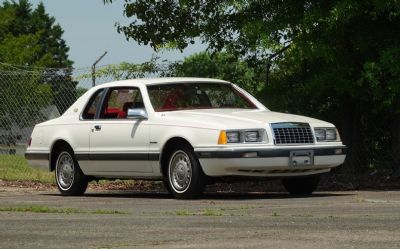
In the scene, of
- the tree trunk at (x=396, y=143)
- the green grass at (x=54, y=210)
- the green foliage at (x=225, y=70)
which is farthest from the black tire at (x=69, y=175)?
the tree trunk at (x=396, y=143)

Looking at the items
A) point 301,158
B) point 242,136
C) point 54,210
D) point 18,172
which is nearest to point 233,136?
point 242,136

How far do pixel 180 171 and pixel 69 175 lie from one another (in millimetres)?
2301

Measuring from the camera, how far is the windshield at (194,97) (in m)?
14.0

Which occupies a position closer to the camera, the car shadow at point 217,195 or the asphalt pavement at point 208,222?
the asphalt pavement at point 208,222

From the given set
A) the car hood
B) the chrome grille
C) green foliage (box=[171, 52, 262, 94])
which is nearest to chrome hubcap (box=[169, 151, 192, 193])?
the car hood

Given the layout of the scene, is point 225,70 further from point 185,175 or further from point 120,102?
point 185,175

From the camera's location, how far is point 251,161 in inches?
502

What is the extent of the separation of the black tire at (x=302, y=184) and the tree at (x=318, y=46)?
1.72 metres

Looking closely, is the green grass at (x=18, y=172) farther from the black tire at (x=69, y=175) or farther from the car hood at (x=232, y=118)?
the car hood at (x=232, y=118)

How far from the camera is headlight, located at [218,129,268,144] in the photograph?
1277 centimetres

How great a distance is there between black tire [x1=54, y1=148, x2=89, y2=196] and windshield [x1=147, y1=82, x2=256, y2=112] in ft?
5.10

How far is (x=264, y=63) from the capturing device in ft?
56.2

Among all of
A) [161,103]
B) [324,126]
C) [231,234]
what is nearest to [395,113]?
[324,126]

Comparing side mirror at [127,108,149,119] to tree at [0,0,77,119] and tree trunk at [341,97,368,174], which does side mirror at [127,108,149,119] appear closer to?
tree trunk at [341,97,368,174]
